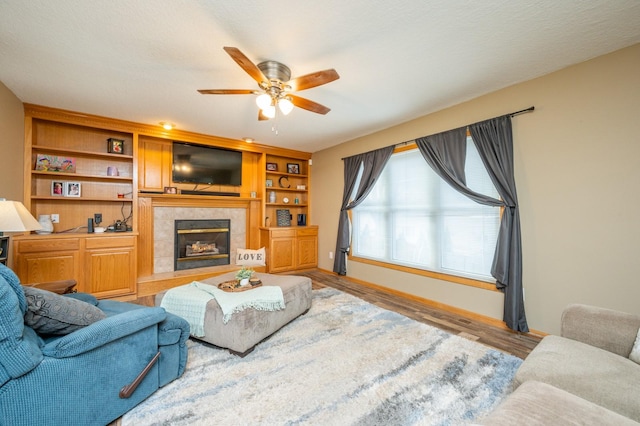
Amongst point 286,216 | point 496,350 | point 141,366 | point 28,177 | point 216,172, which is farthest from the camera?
point 286,216

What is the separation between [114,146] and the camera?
148 inches

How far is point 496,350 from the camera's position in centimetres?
220

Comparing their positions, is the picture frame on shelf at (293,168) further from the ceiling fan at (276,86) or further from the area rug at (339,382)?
the area rug at (339,382)

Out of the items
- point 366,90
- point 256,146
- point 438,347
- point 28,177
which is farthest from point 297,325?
point 28,177

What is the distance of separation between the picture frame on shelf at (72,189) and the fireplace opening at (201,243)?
1.31 m

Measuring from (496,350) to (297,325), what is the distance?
6.04 feet

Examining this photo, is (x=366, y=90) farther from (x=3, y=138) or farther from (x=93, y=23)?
(x=3, y=138)

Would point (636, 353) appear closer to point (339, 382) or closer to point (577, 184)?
point (577, 184)

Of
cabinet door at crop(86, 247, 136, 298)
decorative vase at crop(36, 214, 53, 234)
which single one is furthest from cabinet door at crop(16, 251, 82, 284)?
decorative vase at crop(36, 214, 53, 234)

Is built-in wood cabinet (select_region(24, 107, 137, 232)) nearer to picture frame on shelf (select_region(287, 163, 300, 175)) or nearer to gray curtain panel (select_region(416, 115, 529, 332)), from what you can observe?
picture frame on shelf (select_region(287, 163, 300, 175))

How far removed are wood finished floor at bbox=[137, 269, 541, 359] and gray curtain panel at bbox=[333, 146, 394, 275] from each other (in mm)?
504

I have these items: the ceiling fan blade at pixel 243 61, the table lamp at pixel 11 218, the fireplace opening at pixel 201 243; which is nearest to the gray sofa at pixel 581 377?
the ceiling fan blade at pixel 243 61

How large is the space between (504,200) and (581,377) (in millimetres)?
1832

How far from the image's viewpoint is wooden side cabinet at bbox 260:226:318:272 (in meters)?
4.85
